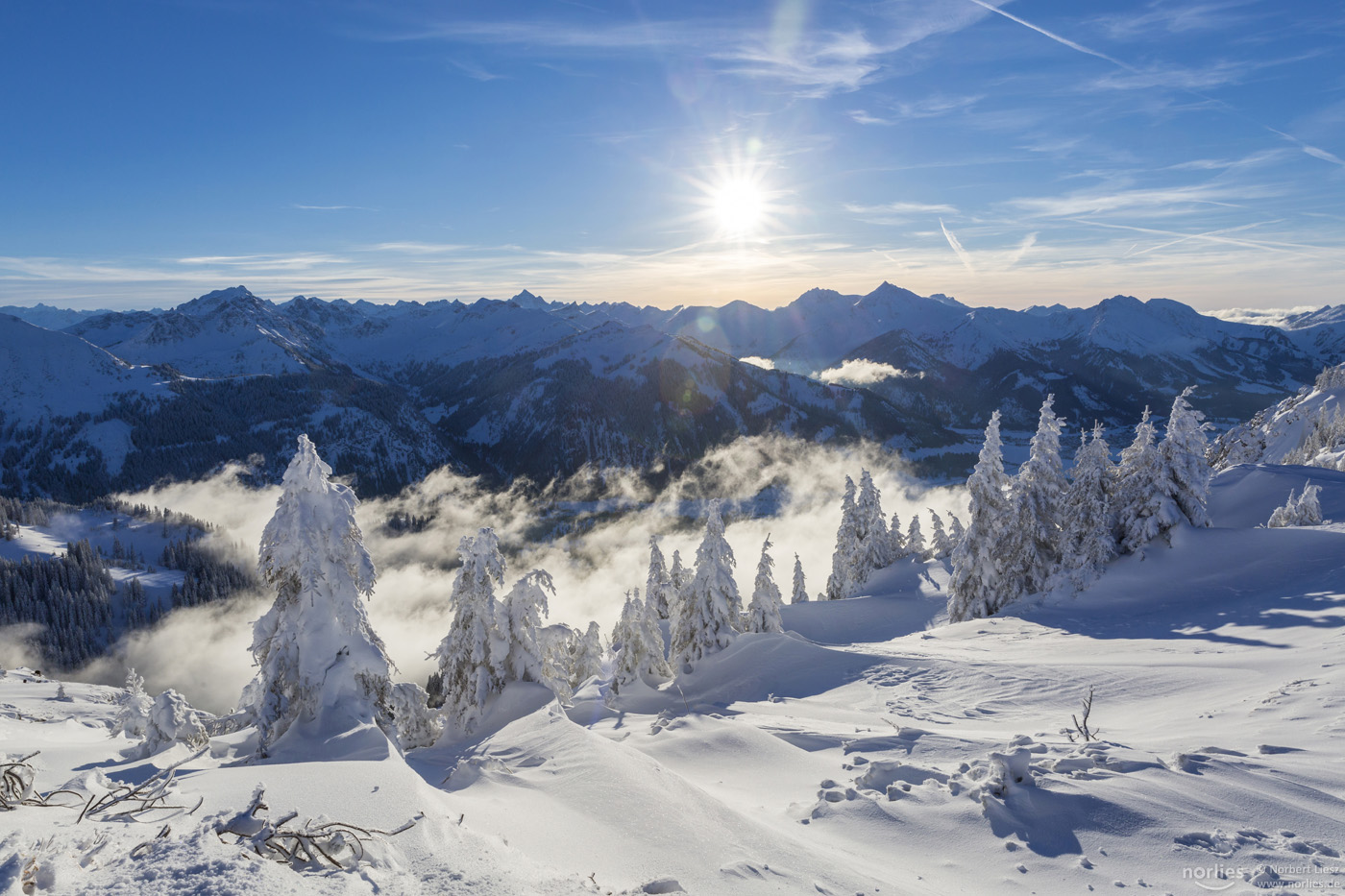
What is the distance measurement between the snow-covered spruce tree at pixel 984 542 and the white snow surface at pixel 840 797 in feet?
54.6

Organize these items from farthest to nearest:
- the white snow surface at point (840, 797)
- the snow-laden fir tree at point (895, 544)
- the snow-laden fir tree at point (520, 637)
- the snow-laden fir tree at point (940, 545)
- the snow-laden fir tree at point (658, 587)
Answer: the snow-laden fir tree at point (895, 544) < the snow-laden fir tree at point (940, 545) < the snow-laden fir tree at point (658, 587) < the snow-laden fir tree at point (520, 637) < the white snow surface at point (840, 797)

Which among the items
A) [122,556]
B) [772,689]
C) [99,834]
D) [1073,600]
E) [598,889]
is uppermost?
[99,834]

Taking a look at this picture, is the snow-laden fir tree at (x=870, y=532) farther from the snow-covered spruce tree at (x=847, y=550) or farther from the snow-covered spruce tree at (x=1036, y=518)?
the snow-covered spruce tree at (x=1036, y=518)

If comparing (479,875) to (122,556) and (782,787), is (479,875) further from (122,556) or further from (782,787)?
(122,556)

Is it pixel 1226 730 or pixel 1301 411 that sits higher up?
pixel 1301 411

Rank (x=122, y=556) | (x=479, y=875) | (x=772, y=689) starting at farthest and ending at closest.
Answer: (x=122, y=556) → (x=772, y=689) → (x=479, y=875)

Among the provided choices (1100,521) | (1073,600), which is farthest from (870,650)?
(1100,521)

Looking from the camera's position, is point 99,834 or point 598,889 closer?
point 99,834

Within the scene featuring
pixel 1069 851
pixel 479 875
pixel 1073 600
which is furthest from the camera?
pixel 1073 600

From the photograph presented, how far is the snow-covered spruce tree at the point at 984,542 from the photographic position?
33375 mm

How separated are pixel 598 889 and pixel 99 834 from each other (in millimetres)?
3157

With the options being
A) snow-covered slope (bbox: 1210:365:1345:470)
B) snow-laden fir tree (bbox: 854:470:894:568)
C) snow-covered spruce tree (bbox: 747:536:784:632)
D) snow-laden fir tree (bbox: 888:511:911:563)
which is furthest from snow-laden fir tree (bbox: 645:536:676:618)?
snow-covered slope (bbox: 1210:365:1345:470)

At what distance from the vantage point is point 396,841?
4.56 metres

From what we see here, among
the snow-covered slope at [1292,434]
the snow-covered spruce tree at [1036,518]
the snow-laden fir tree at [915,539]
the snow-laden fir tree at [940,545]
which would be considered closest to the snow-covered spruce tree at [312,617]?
the snow-covered spruce tree at [1036,518]
